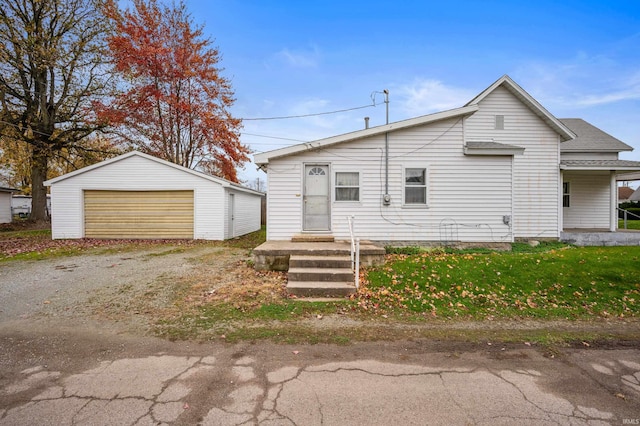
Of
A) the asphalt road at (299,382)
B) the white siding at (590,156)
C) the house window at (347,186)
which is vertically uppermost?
the white siding at (590,156)

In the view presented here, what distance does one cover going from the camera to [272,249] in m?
7.00

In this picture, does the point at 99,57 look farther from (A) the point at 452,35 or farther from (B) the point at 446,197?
(B) the point at 446,197

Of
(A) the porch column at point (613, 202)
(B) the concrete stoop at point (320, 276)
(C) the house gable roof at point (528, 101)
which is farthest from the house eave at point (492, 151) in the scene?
(A) the porch column at point (613, 202)

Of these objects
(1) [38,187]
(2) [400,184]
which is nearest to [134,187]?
(1) [38,187]

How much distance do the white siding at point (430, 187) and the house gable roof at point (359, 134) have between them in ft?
0.70

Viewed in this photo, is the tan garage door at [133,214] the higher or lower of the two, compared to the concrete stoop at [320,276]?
higher

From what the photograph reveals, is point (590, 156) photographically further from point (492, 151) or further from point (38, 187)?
point (38, 187)

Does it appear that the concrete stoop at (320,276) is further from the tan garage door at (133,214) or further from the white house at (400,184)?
the tan garage door at (133,214)

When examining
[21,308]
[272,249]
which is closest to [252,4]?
[272,249]

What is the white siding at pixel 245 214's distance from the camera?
15.1m

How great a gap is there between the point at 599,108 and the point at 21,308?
89.0 feet

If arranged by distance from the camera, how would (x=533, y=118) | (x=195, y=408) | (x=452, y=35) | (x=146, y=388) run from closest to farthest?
(x=195, y=408)
(x=146, y=388)
(x=533, y=118)
(x=452, y=35)

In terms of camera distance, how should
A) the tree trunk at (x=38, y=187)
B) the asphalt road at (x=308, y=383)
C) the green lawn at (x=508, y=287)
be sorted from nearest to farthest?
the asphalt road at (x=308, y=383) < the green lawn at (x=508, y=287) < the tree trunk at (x=38, y=187)

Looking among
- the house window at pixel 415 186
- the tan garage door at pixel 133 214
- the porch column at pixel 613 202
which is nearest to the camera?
the house window at pixel 415 186
